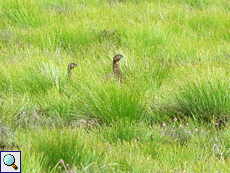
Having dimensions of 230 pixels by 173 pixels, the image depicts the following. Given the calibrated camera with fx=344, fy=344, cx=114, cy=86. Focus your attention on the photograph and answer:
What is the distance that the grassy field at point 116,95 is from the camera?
9.15ft

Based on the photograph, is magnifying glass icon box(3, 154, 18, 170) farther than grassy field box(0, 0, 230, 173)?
No

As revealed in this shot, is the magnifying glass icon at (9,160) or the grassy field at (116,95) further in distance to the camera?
the grassy field at (116,95)

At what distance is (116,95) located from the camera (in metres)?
3.78

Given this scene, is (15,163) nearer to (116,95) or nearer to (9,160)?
(9,160)

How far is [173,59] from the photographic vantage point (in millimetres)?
5660

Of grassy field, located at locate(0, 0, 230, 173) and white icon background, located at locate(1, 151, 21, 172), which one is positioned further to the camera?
grassy field, located at locate(0, 0, 230, 173)

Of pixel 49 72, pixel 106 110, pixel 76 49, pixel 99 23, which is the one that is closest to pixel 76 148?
pixel 106 110

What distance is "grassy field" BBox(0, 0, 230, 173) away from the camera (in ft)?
9.15

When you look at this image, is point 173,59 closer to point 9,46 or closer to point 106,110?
point 106,110

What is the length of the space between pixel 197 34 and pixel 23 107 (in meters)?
4.72

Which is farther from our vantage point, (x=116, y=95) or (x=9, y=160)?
(x=116, y=95)

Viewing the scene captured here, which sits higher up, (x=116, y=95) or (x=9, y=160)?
(x=116, y=95)

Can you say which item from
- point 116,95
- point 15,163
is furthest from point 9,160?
point 116,95

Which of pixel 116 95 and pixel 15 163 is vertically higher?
pixel 116 95
